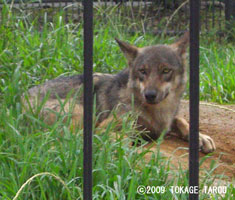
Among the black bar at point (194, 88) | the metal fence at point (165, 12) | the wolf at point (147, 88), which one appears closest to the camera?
the black bar at point (194, 88)

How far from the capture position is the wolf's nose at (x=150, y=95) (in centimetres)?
459

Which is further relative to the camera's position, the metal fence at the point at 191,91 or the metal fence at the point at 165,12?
the metal fence at the point at 165,12

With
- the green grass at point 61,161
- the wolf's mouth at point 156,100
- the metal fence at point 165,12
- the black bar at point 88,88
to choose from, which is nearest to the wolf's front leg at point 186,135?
the wolf's mouth at point 156,100

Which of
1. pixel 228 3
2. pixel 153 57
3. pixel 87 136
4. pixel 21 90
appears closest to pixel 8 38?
pixel 21 90

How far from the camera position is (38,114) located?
3664 millimetres

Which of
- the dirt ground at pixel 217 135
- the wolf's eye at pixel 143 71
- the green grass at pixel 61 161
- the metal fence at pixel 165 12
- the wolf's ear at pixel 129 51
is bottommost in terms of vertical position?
the dirt ground at pixel 217 135

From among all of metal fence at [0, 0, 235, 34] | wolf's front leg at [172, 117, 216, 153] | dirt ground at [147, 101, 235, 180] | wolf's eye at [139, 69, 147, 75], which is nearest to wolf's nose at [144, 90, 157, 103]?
wolf's eye at [139, 69, 147, 75]

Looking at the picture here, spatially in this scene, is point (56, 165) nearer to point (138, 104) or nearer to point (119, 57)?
point (138, 104)

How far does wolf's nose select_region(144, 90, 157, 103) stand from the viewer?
4.59 meters

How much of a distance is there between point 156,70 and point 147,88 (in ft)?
0.84

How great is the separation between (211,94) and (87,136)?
4.33m

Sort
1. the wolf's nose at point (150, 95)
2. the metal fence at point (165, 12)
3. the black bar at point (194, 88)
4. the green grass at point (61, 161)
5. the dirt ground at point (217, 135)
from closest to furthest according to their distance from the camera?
the black bar at point (194, 88) → the green grass at point (61, 161) → the dirt ground at point (217, 135) → the wolf's nose at point (150, 95) → the metal fence at point (165, 12)

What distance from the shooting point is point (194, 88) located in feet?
6.46

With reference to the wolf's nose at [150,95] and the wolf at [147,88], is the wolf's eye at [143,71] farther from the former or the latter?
the wolf's nose at [150,95]
